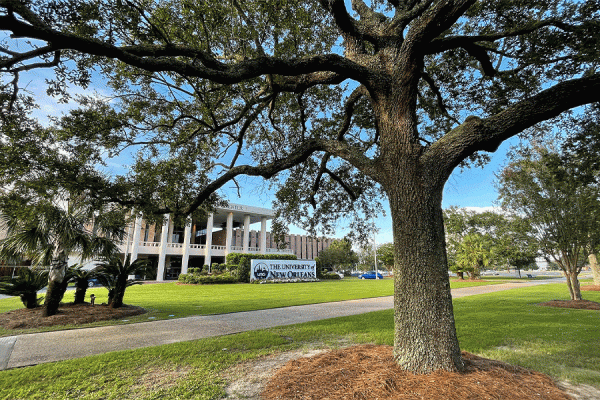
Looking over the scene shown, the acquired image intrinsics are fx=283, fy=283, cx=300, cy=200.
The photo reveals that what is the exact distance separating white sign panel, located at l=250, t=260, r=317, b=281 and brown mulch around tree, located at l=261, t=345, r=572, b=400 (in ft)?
84.1

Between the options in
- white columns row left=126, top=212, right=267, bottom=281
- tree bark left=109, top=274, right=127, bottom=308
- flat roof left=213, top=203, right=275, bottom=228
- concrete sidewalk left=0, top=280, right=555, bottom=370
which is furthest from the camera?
flat roof left=213, top=203, right=275, bottom=228

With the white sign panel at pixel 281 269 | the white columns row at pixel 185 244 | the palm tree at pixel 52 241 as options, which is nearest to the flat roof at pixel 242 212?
the white columns row at pixel 185 244

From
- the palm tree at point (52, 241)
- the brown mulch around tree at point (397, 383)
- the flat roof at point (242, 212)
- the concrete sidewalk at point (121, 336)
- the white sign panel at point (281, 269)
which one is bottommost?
the concrete sidewalk at point (121, 336)

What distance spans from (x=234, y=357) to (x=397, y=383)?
277 cm

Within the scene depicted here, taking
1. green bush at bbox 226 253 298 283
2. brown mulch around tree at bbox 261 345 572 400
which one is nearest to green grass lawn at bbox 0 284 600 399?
brown mulch around tree at bbox 261 345 572 400

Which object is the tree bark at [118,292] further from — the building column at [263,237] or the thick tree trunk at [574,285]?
the building column at [263,237]

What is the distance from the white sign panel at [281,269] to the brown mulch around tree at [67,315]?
744 inches

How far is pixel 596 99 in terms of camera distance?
3254mm

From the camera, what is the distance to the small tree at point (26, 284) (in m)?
8.94

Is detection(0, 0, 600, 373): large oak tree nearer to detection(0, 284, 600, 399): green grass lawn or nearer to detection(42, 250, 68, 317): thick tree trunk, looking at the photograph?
detection(0, 284, 600, 399): green grass lawn

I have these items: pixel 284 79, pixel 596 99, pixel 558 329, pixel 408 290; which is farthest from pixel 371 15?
pixel 558 329

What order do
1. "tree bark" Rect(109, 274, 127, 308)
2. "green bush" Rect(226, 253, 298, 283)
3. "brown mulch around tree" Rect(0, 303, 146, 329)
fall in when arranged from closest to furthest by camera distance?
"brown mulch around tree" Rect(0, 303, 146, 329), "tree bark" Rect(109, 274, 127, 308), "green bush" Rect(226, 253, 298, 283)

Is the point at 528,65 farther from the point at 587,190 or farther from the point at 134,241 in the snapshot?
the point at 134,241

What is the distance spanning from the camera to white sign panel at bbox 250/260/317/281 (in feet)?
94.7
